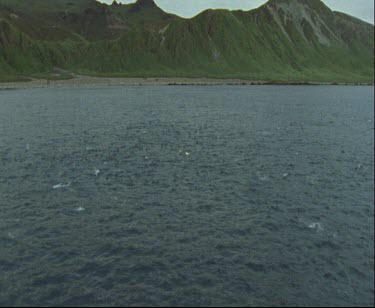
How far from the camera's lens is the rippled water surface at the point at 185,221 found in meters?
28.9

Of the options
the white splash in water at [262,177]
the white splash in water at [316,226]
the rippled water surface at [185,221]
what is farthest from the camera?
the white splash in water at [262,177]

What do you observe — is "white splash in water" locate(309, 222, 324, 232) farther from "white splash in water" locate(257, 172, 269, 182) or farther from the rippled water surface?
"white splash in water" locate(257, 172, 269, 182)

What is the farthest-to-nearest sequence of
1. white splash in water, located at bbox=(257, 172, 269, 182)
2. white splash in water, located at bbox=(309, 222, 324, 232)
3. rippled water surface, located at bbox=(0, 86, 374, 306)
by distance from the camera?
white splash in water, located at bbox=(257, 172, 269, 182), white splash in water, located at bbox=(309, 222, 324, 232), rippled water surface, located at bbox=(0, 86, 374, 306)

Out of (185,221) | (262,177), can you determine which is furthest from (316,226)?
(262,177)

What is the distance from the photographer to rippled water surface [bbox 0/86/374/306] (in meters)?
28.9

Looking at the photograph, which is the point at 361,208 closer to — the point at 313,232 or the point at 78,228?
the point at 313,232

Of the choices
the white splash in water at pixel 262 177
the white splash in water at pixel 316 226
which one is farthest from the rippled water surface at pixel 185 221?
the white splash in water at pixel 316 226

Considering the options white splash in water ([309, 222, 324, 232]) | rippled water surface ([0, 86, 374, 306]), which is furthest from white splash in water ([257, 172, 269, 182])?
white splash in water ([309, 222, 324, 232])

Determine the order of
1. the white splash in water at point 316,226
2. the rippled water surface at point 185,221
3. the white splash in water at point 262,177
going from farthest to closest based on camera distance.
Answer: the white splash in water at point 262,177 < the white splash in water at point 316,226 < the rippled water surface at point 185,221

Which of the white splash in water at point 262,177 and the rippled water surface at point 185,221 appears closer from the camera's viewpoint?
the rippled water surface at point 185,221

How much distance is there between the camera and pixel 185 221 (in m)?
40.5

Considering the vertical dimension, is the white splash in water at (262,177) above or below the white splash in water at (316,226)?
above

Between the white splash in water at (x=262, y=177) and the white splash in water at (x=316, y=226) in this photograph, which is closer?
the white splash in water at (x=316, y=226)

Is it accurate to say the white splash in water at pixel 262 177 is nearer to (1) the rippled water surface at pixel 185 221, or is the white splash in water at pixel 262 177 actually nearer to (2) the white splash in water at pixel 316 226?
(1) the rippled water surface at pixel 185 221
